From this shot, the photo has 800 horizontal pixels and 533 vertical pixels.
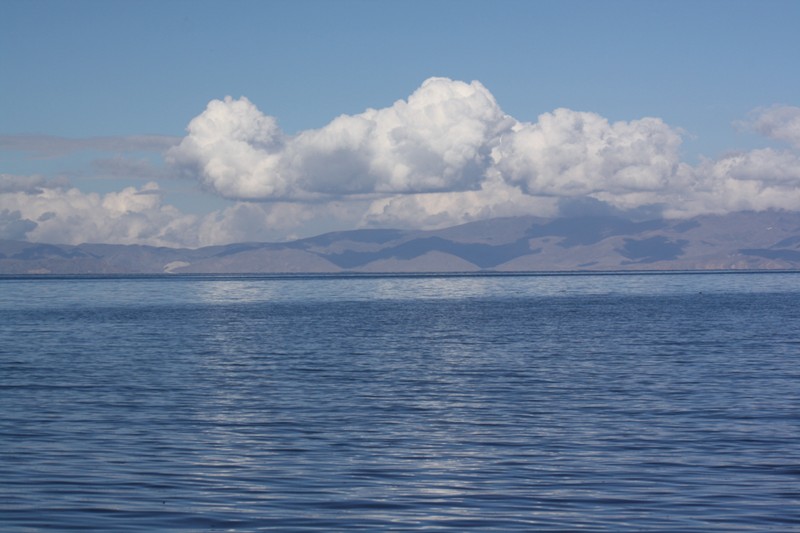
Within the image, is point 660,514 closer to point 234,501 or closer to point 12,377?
point 234,501

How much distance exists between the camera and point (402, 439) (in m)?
26.8

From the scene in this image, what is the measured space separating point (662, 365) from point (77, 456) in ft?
94.1

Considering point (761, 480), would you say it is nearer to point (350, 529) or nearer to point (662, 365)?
point (350, 529)

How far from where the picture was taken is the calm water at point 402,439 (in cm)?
1914

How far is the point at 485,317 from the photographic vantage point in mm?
96188

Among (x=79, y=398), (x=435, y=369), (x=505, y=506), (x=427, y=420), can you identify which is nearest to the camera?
(x=505, y=506)

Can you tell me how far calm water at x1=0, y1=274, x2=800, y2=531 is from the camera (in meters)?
19.1

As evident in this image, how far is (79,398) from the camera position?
35.2 meters

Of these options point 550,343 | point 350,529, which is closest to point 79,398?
point 350,529

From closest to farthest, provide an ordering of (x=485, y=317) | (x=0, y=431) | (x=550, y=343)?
(x=0, y=431) → (x=550, y=343) → (x=485, y=317)

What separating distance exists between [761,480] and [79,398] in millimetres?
22056

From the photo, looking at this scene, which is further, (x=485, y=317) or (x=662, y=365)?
(x=485, y=317)

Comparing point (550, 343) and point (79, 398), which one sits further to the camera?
point (550, 343)

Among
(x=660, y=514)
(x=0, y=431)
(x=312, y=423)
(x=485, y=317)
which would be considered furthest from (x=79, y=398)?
(x=485, y=317)
